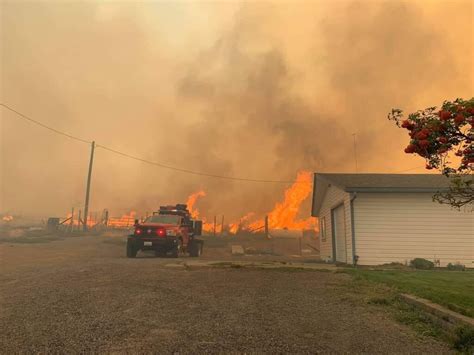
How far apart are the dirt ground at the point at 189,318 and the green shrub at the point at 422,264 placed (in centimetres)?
692

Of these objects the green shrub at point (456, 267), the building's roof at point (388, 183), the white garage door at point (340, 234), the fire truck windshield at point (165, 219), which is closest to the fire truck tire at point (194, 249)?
the fire truck windshield at point (165, 219)

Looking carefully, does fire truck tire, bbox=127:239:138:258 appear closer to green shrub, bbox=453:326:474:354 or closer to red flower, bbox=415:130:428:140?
red flower, bbox=415:130:428:140

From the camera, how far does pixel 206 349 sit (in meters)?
3.87

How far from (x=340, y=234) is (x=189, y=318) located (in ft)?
43.8

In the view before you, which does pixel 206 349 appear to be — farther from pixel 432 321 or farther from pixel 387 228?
pixel 387 228

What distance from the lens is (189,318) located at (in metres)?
5.18

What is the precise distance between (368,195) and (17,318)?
1327 centimetres

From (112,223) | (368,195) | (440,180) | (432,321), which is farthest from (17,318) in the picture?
(112,223)

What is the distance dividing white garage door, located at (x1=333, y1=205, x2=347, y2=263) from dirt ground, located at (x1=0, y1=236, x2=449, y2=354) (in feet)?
26.7

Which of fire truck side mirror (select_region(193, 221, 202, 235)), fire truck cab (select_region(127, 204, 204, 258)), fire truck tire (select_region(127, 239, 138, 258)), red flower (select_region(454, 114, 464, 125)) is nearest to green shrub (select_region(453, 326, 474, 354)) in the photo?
red flower (select_region(454, 114, 464, 125))

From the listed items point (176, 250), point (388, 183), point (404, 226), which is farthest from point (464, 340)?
point (176, 250)

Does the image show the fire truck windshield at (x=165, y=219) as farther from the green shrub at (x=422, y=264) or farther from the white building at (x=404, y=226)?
the green shrub at (x=422, y=264)

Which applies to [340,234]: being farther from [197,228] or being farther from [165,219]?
[165,219]

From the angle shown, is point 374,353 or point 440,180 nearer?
point 374,353
